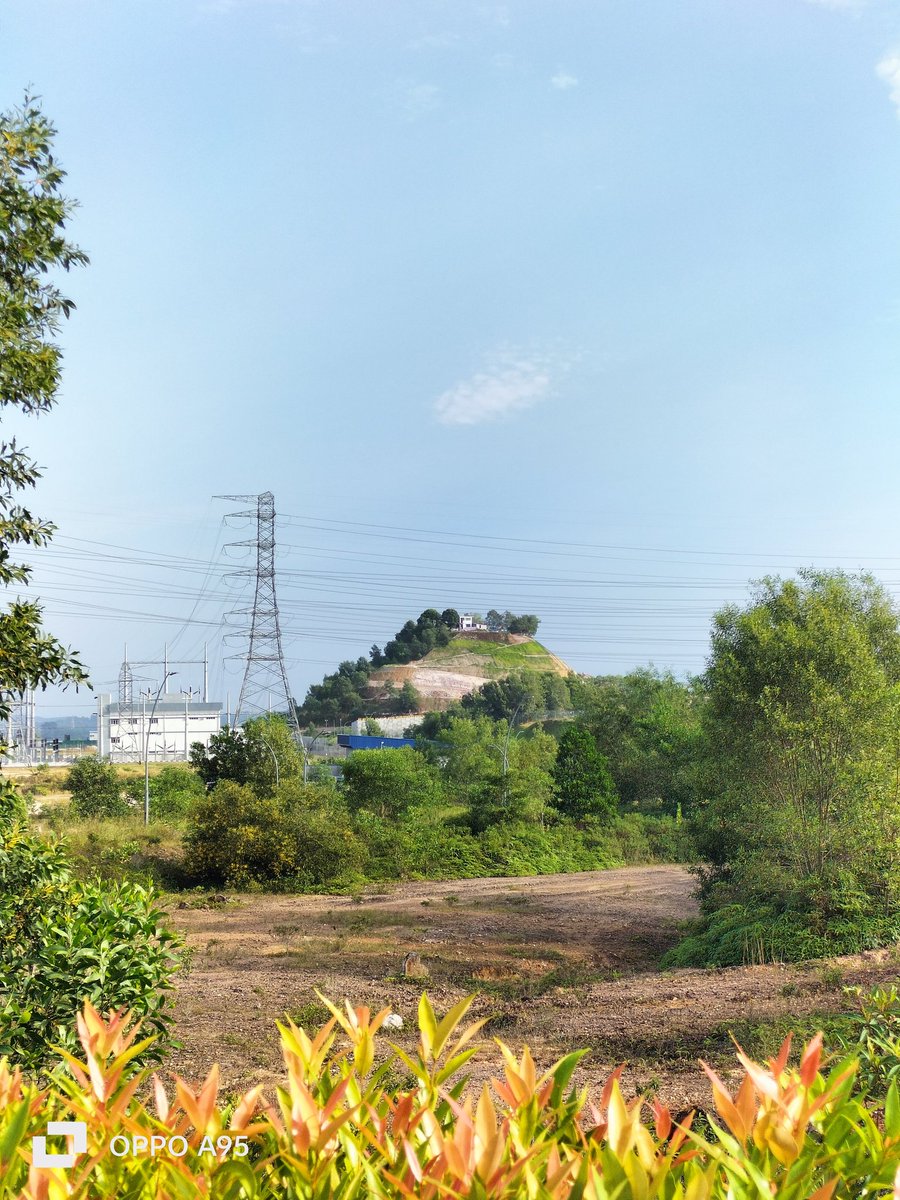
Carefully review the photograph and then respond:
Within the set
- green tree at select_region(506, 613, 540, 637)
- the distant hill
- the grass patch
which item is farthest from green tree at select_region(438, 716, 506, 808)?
green tree at select_region(506, 613, 540, 637)

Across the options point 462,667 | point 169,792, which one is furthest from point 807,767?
point 462,667

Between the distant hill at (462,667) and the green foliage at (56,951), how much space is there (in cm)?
7198

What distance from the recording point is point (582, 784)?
24969 millimetres

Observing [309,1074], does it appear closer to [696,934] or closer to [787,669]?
[787,669]

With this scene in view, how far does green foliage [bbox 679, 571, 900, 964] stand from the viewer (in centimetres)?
961

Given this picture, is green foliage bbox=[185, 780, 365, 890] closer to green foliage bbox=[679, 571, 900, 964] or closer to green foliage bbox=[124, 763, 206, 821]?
green foliage bbox=[124, 763, 206, 821]

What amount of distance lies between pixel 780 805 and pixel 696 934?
7.18 ft

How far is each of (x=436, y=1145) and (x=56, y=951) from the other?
132 inches

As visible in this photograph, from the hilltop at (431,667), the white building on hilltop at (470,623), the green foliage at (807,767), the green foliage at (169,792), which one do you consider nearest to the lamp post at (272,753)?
the green foliage at (169,792)

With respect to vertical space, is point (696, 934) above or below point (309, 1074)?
below

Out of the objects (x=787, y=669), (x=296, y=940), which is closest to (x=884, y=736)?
(x=787, y=669)

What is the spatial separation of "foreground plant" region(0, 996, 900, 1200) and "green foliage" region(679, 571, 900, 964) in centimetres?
850

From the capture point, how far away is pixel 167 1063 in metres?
6.60

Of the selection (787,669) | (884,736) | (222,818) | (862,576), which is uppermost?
(862,576)
